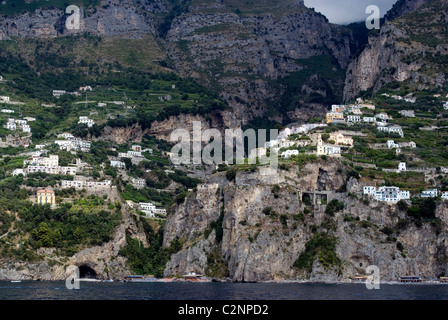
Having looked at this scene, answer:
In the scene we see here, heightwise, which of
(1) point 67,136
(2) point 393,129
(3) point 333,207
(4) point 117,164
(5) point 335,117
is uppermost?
(5) point 335,117

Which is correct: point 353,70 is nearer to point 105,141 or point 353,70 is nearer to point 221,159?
point 221,159

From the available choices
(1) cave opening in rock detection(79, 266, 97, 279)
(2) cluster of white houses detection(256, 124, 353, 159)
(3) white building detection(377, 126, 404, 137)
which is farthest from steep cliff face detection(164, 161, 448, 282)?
(3) white building detection(377, 126, 404, 137)

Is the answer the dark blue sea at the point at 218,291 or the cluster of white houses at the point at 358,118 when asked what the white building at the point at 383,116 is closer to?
the cluster of white houses at the point at 358,118

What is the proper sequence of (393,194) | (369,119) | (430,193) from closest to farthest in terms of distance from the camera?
1. (393,194)
2. (430,193)
3. (369,119)

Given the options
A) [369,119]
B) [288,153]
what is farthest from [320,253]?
[369,119]

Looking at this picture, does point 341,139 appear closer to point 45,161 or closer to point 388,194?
point 388,194

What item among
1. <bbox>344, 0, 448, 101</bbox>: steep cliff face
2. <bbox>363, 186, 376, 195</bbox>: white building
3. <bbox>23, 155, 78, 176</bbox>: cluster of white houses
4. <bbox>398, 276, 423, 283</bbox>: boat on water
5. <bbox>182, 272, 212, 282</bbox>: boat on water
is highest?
<bbox>344, 0, 448, 101</bbox>: steep cliff face

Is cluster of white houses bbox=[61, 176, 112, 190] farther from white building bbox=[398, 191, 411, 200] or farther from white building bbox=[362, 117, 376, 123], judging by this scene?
white building bbox=[362, 117, 376, 123]
